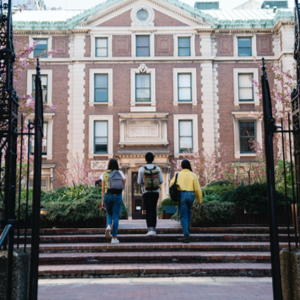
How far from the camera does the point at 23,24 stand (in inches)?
1061

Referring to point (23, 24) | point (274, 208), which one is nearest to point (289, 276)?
point (274, 208)

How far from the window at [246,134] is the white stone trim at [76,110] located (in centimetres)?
1035

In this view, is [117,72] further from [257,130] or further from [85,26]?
[257,130]

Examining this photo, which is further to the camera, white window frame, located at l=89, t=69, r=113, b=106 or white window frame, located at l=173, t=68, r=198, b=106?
white window frame, located at l=173, t=68, r=198, b=106

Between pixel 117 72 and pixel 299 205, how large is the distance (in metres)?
23.8

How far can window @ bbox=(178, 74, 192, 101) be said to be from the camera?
26688 mm

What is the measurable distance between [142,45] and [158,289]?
23.1m

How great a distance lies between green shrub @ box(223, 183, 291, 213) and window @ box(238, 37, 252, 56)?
59.3ft

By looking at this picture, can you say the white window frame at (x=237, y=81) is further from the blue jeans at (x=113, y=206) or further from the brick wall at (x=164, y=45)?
the blue jeans at (x=113, y=206)

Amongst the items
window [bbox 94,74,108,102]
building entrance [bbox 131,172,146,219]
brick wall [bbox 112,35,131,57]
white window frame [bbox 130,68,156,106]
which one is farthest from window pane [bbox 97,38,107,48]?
building entrance [bbox 131,172,146,219]

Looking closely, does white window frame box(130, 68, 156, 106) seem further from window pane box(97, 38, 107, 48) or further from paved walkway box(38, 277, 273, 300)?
paved walkway box(38, 277, 273, 300)

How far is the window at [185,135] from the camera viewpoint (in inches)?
1022

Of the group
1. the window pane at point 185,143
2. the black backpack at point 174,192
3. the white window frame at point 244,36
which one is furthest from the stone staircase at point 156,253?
the white window frame at point 244,36

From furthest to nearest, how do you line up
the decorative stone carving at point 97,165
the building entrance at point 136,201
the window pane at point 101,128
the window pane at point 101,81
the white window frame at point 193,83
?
the window pane at point 101,81, the white window frame at point 193,83, the window pane at point 101,128, the decorative stone carving at point 97,165, the building entrance at point 136,201
